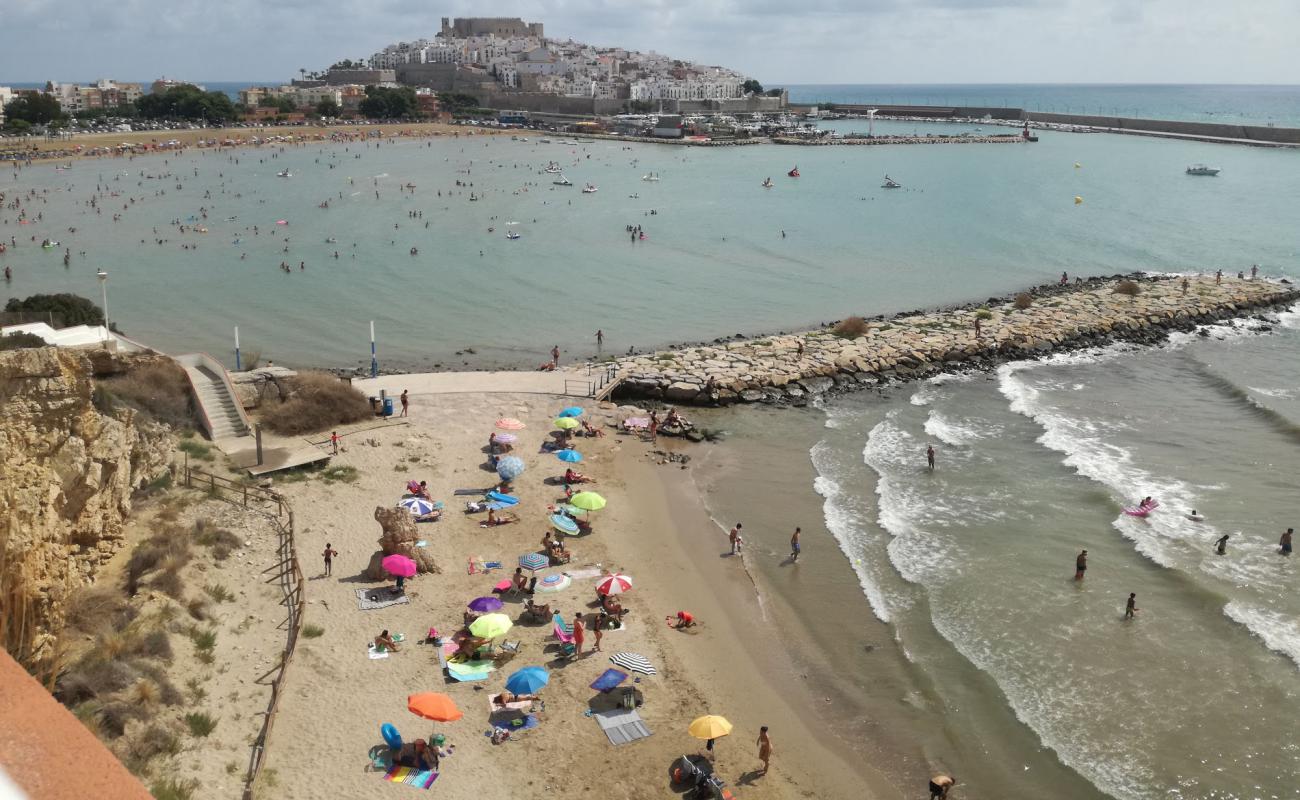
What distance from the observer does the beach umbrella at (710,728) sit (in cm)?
1315

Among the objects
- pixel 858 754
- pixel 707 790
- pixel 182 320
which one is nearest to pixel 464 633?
pixel 707 790

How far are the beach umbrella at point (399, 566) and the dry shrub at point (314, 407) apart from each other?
817cm

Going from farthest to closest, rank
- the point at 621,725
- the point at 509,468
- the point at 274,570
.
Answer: the point at 509,468, the point at 274,570, the point at 621,725

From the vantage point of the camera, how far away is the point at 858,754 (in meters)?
13.8

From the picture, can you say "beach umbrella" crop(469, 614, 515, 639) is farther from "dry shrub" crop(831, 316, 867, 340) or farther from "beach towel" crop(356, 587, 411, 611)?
"dry shrub" crop(831, 316, 867, 340)

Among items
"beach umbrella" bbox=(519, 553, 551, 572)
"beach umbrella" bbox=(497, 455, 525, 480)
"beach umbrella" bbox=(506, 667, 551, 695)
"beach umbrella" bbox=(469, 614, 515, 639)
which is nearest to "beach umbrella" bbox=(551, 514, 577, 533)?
"beach umbrella" bbox=(519, 553, 551, 572)

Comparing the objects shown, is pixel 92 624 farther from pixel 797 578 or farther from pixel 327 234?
pixel 327 234

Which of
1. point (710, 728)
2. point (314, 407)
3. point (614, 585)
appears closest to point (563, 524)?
point (614, 585)

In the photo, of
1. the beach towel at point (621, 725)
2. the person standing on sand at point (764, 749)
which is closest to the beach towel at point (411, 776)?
the beach towel at point (621, 725)

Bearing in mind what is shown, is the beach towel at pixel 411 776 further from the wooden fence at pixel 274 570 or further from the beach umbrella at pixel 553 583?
the beach umbrella at pixel 553 583

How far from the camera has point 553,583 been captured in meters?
17.6

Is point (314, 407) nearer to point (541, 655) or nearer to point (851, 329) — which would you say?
point (541, 655)

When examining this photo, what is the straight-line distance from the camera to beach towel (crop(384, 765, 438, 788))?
1223 centimetres

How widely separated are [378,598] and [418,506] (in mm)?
3573
